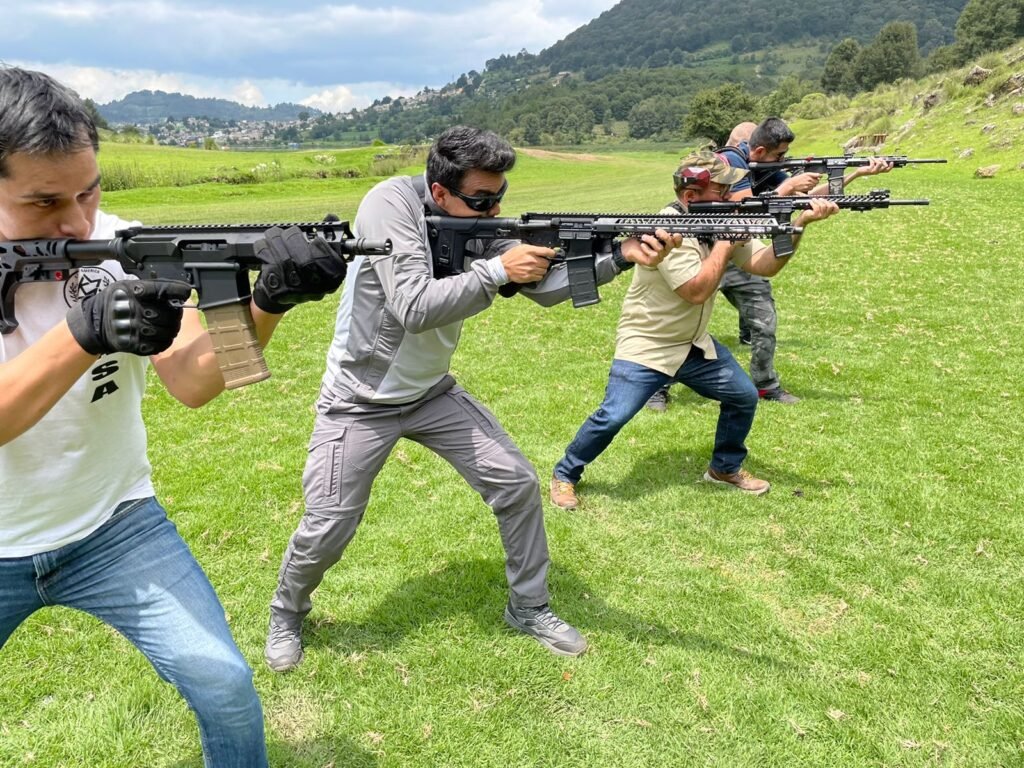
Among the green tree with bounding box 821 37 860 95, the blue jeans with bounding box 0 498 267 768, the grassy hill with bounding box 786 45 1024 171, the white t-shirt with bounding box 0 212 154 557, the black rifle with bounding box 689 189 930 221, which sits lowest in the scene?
the blue jeans with bounding box 0 498 267 768

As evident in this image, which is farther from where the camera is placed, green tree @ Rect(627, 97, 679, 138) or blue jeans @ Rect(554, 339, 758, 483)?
green tree @ Rect(627, 97, 679, 138)

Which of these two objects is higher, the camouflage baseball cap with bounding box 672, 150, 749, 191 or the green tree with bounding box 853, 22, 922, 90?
the green tree with bounding box 853, 22, 922, 90

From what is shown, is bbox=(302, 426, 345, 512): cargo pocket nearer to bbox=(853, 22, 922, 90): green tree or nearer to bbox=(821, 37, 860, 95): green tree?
bbox=(853, 22, 922, 90): green tree

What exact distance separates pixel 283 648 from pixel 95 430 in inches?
87.8

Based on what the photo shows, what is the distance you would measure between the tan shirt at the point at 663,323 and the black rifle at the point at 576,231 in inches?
41.3

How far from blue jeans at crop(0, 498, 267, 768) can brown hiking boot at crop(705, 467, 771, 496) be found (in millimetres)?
→ 4852

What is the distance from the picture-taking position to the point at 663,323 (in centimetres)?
582

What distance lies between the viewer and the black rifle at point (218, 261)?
2.68 meters

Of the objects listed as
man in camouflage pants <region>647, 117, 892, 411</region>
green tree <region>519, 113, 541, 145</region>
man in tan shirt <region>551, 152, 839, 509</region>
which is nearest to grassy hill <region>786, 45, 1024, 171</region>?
man in camouflage pants <region>647, 117, 892, 411</region>

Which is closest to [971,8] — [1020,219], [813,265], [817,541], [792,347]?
[1020,219]

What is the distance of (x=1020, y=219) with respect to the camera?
1878 cm

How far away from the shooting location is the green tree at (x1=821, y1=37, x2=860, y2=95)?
95.4 m

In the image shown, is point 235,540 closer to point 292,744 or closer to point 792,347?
point 292,744

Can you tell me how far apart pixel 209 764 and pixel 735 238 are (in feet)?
13.3
